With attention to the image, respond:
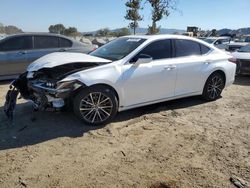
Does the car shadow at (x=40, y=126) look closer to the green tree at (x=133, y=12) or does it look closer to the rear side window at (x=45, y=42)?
the rear side window at (x=45, y=42)

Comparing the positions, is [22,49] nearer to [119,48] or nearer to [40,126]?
[119,48]

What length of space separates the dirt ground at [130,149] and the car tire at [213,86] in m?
0.68

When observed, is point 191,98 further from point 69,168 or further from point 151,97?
point 69,168

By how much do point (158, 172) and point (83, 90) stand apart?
1923mm

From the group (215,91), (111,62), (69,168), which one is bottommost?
(69,168)

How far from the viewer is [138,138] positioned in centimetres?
480

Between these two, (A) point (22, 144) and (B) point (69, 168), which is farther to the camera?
(A) point (22, 144)

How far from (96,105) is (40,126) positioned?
106 centimetres

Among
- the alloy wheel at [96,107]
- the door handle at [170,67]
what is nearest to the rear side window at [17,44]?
the alloy wheel at [96,107]

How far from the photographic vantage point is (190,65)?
6246 millimetres

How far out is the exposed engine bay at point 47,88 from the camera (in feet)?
15.8

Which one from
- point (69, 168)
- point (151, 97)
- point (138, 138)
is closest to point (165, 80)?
point (151, 97)

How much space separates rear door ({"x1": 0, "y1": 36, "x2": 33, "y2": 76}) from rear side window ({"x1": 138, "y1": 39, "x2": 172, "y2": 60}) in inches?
175

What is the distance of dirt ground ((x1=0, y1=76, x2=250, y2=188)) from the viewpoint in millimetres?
3600
